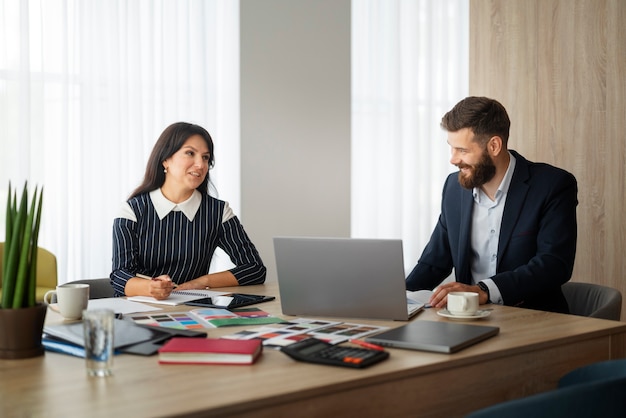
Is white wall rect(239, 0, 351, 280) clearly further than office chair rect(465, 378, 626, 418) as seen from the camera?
Yes

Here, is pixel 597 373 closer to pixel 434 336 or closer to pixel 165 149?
pixel 434 336

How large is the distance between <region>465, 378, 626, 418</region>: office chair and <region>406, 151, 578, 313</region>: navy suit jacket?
119cm

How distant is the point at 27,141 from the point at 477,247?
259 cm

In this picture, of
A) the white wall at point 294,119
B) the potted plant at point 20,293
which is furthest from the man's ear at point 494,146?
the white wall at point 294,119

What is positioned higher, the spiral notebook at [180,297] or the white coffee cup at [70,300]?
the white coffee cup at [70,300]

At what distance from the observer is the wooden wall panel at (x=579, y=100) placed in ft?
13.3

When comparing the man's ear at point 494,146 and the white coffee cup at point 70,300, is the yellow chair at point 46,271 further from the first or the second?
the man's ear at point 494,146

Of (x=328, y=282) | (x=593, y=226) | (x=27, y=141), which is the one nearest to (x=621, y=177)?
(x=593, y=226)

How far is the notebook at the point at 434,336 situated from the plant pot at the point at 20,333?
751 mm

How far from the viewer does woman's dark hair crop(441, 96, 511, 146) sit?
3.02 m

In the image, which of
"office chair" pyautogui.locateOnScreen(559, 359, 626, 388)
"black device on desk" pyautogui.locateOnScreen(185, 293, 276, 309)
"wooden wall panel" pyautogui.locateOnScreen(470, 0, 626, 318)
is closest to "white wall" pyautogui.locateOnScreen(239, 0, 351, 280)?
"wooden wall panel" pyautogui.locateOnScreen(470, 0, 626, 318)

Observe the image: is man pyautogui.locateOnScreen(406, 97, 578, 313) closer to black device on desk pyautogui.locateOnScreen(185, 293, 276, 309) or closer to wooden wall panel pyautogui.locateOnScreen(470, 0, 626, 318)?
black device on desk pyautogui.locateOnScreen(185, 293, 276, 309)

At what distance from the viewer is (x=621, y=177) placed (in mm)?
4047

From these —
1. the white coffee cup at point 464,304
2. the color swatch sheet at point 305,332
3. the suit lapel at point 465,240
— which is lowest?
the color swatch sheet at point 305,332
